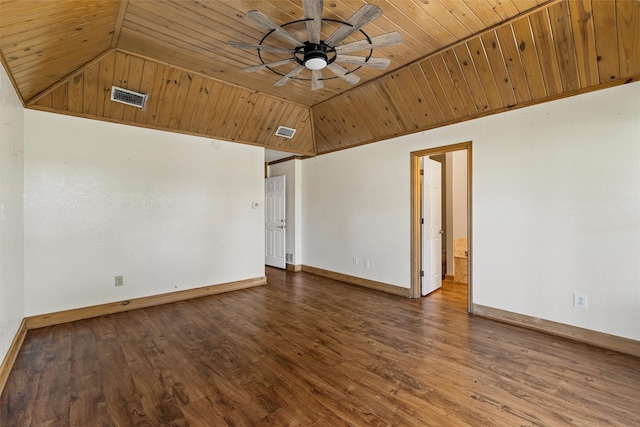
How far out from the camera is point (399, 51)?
3023 millimetres

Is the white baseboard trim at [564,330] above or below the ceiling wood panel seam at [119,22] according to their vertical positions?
below

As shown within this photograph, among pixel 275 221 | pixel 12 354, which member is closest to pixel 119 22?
pixel 12 354

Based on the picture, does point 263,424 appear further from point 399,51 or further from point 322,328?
point 399,51

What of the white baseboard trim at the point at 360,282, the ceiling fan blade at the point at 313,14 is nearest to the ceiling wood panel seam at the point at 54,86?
the ceiling fan blade at the point at 313,14

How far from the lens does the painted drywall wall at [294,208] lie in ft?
19.7

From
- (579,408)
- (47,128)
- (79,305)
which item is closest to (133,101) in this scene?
(47,128)

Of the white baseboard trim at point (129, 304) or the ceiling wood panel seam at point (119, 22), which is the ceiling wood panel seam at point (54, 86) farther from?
the white baseboard trim at point (129, 304)

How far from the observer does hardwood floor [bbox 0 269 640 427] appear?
5.78 feet

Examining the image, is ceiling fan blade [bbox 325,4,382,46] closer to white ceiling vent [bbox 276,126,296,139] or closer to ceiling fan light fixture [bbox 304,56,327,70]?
ceiling fan light fixture [bbox 304,56,327,70]

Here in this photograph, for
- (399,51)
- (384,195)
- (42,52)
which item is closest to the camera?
(42,52)

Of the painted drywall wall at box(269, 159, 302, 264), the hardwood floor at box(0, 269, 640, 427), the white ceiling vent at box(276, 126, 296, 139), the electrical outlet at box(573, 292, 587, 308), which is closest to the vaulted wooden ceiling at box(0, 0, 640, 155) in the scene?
the white ceiling vent at box(276, 126, 296, 139)

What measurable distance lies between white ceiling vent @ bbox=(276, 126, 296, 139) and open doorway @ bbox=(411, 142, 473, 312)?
7.08 ft

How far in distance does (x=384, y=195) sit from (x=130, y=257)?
3742mm

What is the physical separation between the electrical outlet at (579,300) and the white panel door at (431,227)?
1721 mm
